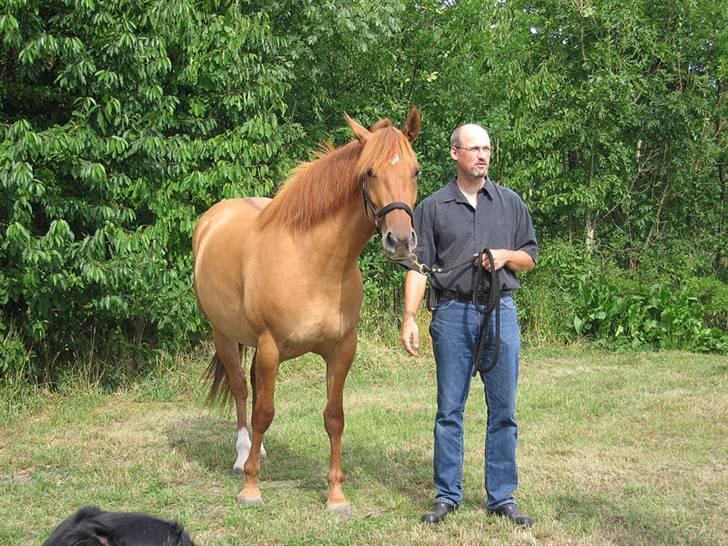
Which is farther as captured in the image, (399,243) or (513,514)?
(513,514)

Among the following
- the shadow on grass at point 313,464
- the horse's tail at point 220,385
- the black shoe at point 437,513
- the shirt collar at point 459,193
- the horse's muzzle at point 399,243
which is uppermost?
the shirt collar at point 459,193

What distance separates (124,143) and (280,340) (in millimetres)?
3105

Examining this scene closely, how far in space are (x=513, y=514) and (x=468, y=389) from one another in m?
0.74

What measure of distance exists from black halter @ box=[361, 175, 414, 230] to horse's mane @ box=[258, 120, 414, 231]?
Result: 8 centimetres

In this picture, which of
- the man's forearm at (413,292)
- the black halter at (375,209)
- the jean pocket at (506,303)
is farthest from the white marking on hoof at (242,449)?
the jean pocket at (506,303)

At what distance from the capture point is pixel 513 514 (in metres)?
4.18

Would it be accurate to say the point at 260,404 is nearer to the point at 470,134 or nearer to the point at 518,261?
the point at 518,261

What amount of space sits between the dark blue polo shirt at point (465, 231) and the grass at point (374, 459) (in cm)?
137

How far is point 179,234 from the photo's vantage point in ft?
25.0

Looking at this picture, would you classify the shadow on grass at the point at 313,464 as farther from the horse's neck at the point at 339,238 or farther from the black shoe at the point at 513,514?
the horse's neck at the point at 339,238

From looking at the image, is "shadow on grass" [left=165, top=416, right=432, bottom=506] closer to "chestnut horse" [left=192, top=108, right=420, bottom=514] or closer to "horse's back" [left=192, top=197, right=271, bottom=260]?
"chestnut horse" [left=192, top=108, right=420, bottom=514]

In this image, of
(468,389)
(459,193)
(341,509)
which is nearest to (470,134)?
(459,193)

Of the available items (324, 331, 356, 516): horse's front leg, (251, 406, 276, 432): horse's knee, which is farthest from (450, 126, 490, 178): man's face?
(251, 406, 276, 432): horse's knee

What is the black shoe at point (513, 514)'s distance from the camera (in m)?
4.14
